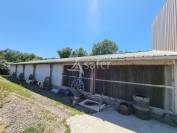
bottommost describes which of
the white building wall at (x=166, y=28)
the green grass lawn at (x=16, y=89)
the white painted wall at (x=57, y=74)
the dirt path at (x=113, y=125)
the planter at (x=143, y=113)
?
the dirt path at (x=113, y=125)

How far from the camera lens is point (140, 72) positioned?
740 centimetres

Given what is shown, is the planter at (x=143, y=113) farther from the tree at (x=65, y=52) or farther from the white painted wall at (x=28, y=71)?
the tree at (x=65, y=52)

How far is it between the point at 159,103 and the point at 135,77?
155cm

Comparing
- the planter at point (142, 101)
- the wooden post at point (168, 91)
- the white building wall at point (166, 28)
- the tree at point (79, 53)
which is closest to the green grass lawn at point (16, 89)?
the planter at point (142, 101)

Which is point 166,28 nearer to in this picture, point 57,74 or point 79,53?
point 57,74

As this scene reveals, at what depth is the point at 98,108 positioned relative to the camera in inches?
294

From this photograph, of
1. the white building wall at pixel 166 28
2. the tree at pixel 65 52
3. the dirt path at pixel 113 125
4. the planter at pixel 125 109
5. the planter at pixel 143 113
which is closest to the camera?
the dirt path at pixel 113 125

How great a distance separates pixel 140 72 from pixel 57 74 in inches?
298

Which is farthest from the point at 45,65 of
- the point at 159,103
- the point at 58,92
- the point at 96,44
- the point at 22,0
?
the point at 96,44

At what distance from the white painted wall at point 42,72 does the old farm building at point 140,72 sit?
25 centimetres

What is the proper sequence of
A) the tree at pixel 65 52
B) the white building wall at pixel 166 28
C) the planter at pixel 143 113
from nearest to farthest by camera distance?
the planter at pixel 143 113 → the white building wall at pixel 166 28 → the tree at pixel 65 52

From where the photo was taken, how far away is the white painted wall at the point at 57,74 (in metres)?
12.7

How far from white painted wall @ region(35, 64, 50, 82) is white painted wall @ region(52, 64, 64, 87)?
114 cm

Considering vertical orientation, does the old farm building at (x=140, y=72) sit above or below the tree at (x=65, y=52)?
below
